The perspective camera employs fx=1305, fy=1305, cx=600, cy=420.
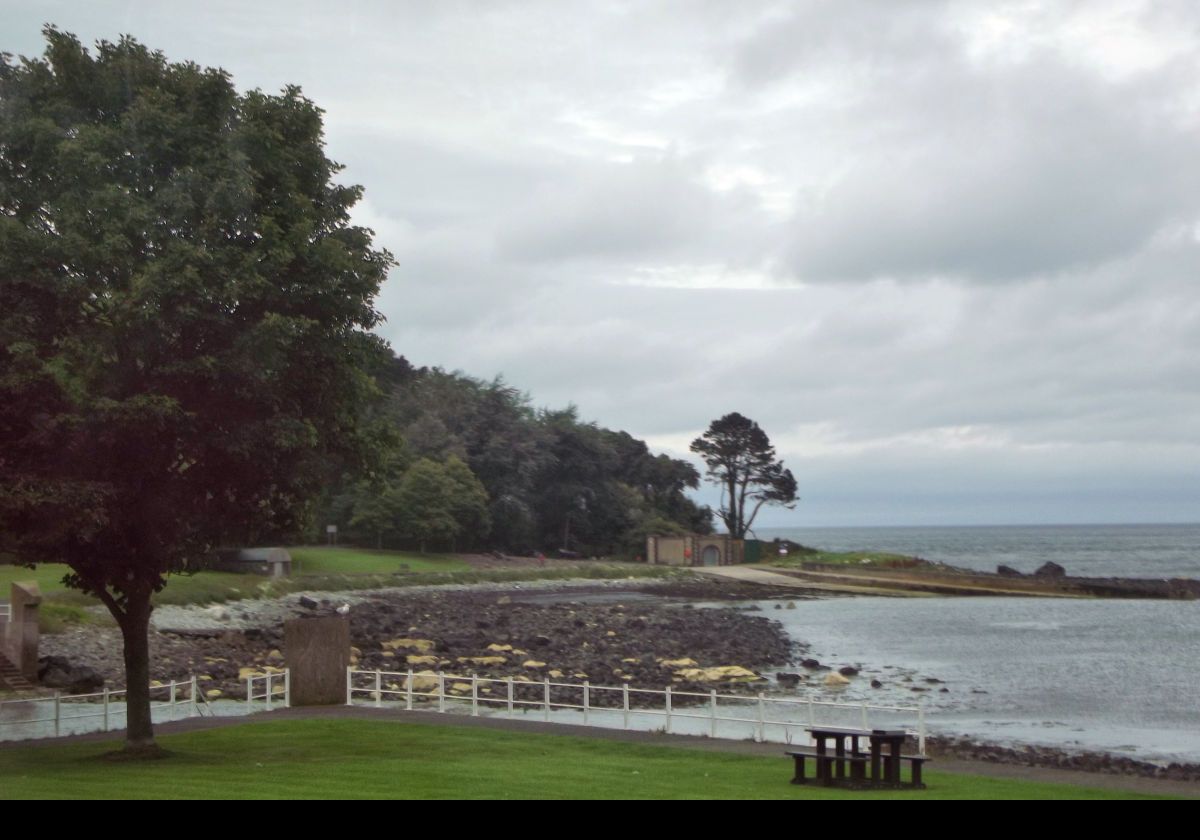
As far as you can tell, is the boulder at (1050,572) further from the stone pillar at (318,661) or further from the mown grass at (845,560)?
the stone pillar at (318,661)

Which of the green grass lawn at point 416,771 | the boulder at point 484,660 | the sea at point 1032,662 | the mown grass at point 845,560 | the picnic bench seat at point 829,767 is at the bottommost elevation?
the sea at point 1032,662

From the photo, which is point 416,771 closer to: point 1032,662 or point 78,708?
point 78,708

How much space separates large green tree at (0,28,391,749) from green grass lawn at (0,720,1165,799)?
6.07 ft

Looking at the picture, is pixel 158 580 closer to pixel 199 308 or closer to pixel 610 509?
pixel 199 308

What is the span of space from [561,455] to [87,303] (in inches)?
3952

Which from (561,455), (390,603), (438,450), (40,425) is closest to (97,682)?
(40,425)

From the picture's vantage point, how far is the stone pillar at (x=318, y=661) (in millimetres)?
27469

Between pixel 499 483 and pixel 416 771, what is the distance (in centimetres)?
9589

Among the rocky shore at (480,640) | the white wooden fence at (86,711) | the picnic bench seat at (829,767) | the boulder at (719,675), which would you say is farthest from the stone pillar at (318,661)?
the boulder at (719,675)

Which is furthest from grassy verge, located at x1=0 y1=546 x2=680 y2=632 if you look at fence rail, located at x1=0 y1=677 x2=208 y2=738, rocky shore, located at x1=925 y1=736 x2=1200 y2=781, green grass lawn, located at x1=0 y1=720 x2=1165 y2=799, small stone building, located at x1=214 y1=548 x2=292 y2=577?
rocky shore, located at x1=925 y1=736 x2=1200 y2=781

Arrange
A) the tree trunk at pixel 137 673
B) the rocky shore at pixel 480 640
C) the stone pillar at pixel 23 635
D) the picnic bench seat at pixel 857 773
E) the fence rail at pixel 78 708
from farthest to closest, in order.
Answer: the rocky shore at pixel 480 640 → the stone pillar at pixel 23 635 → the fence rail at pixel 78 708 → the tree trunk at pixel 137 673 → the picnic bench seat at pixel 857 773

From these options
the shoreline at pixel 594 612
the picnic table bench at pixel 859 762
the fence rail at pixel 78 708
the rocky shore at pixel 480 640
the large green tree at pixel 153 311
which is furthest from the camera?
the rocky shore at pixel 480 640

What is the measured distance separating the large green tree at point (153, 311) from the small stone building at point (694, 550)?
10054cm

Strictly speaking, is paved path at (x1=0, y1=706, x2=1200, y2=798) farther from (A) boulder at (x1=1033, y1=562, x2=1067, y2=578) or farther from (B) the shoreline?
(A) boulder at (x1=1033, y1=562, x2=1067, y2=578)
